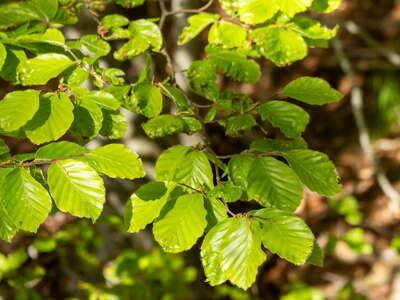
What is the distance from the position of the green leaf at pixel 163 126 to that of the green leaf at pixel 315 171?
216 mm

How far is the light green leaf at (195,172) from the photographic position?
0.69 metres

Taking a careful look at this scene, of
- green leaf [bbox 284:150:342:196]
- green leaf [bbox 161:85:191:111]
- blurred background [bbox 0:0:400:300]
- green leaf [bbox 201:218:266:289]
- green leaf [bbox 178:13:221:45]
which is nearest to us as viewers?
green leaf [bbox 201:218:266:289]

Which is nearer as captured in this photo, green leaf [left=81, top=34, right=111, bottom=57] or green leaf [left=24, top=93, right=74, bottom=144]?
green leaf [left=24, top=93, right=74, bottom=144]

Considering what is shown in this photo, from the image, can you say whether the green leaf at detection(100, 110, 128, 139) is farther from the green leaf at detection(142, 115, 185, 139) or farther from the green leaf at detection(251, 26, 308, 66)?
the green leaf at detection(251, 26, 308, 66)

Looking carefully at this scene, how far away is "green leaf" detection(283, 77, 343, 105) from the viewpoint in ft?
2.48

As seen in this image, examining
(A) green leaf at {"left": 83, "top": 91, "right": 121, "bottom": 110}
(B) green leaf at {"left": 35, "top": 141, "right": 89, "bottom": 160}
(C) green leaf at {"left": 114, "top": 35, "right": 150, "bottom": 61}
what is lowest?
(B) green leaf at {"left": 35, "top": 141, "right": 89, "bottom": 160}

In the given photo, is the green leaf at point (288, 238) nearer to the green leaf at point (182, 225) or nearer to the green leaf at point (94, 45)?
the green leaf at point (182, 225)

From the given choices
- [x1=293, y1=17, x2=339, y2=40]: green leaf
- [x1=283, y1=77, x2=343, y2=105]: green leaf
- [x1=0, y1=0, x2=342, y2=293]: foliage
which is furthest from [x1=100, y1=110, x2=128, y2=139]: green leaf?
[x1=293, y1=17, x2=339, y2=40]: green leaf

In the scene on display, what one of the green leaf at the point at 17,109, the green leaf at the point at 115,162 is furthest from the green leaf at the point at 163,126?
the green leaf at the point at 17,109

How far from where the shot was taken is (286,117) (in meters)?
0.76

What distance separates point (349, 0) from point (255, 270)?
359 cm

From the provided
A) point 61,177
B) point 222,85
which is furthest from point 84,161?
point 222,85

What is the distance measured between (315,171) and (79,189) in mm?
399

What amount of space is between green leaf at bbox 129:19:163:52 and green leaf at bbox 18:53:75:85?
19cm
